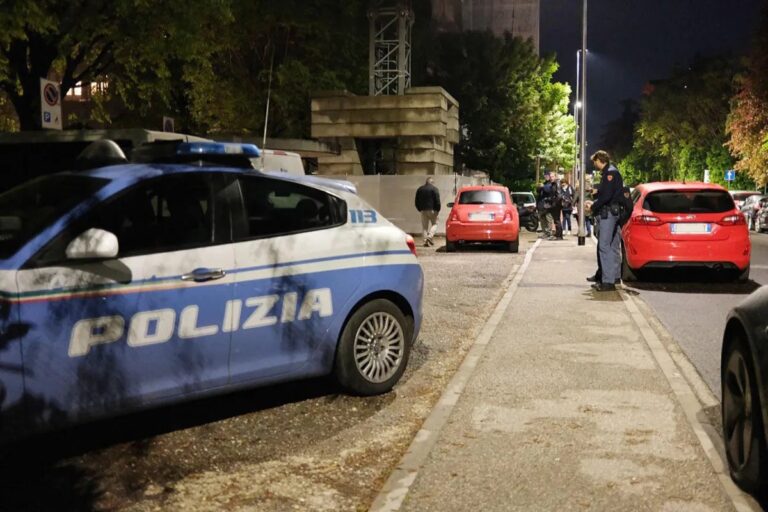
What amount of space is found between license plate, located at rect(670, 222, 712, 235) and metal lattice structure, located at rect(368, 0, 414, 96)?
1866 centimetres

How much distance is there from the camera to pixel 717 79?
65938 mm

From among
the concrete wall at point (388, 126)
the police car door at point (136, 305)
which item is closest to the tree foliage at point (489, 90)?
the concrete wall at point (388, 126)

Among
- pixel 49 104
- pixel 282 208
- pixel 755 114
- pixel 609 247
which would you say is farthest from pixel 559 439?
pixel 755 114

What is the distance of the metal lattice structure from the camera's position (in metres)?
29.6

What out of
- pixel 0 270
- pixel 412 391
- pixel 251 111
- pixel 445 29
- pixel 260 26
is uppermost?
pixel 445 29

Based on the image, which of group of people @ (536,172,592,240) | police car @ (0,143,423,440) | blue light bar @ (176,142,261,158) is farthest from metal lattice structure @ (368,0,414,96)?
blue light bar @ (176,142,261,158)

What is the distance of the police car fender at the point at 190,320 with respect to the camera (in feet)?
14.0

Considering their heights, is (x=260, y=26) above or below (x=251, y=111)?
above

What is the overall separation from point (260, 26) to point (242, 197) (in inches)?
1145

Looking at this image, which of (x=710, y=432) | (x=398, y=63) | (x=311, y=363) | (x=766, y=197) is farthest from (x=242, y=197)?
(x=766, y=197)

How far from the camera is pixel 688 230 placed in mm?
12117

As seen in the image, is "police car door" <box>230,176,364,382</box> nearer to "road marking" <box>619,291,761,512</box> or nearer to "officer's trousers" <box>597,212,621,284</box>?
"road marking" <box>619,291,761,512</box>

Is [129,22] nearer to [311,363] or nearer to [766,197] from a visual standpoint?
→ [311,363]

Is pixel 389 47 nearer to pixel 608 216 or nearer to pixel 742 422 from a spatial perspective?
pixel 608 216
